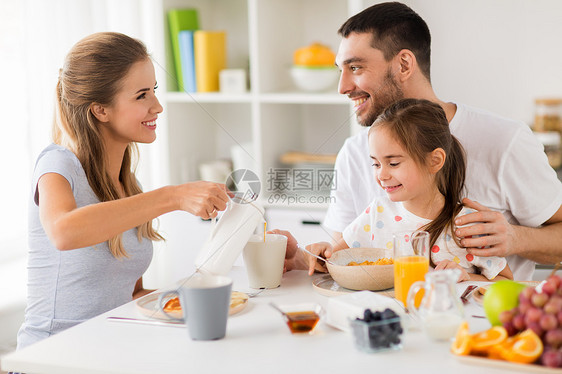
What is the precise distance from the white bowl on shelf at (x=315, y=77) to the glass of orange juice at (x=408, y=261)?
1.55 m

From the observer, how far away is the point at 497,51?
Answer: 2.70 m

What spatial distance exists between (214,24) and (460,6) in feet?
3.57

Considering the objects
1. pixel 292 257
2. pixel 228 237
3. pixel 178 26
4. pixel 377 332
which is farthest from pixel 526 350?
pixel 178 26

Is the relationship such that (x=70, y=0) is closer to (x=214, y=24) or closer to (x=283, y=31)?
(x=214, y=24)

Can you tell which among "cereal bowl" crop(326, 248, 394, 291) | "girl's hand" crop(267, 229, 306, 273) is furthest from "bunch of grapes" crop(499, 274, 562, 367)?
"girl's hand" crop(267, 229, 306, 273)

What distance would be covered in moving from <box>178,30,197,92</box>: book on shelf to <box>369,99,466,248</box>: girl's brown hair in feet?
4.76

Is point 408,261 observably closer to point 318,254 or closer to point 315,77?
point 318,254

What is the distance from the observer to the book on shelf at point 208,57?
280cm

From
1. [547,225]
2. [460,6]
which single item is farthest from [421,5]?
[547,225]

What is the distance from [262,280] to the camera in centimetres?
135

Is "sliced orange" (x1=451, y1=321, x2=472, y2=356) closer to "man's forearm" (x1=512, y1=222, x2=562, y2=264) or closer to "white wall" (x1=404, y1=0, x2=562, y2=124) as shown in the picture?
"man's forearm" (x1=512, y1=222, x2=562, y2=264)

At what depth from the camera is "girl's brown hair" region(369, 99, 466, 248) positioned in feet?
5.07

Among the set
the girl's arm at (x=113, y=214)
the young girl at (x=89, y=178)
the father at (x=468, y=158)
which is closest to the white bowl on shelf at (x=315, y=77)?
the father at (x=468, y=158)

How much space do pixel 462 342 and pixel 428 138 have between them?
688 millimetres
